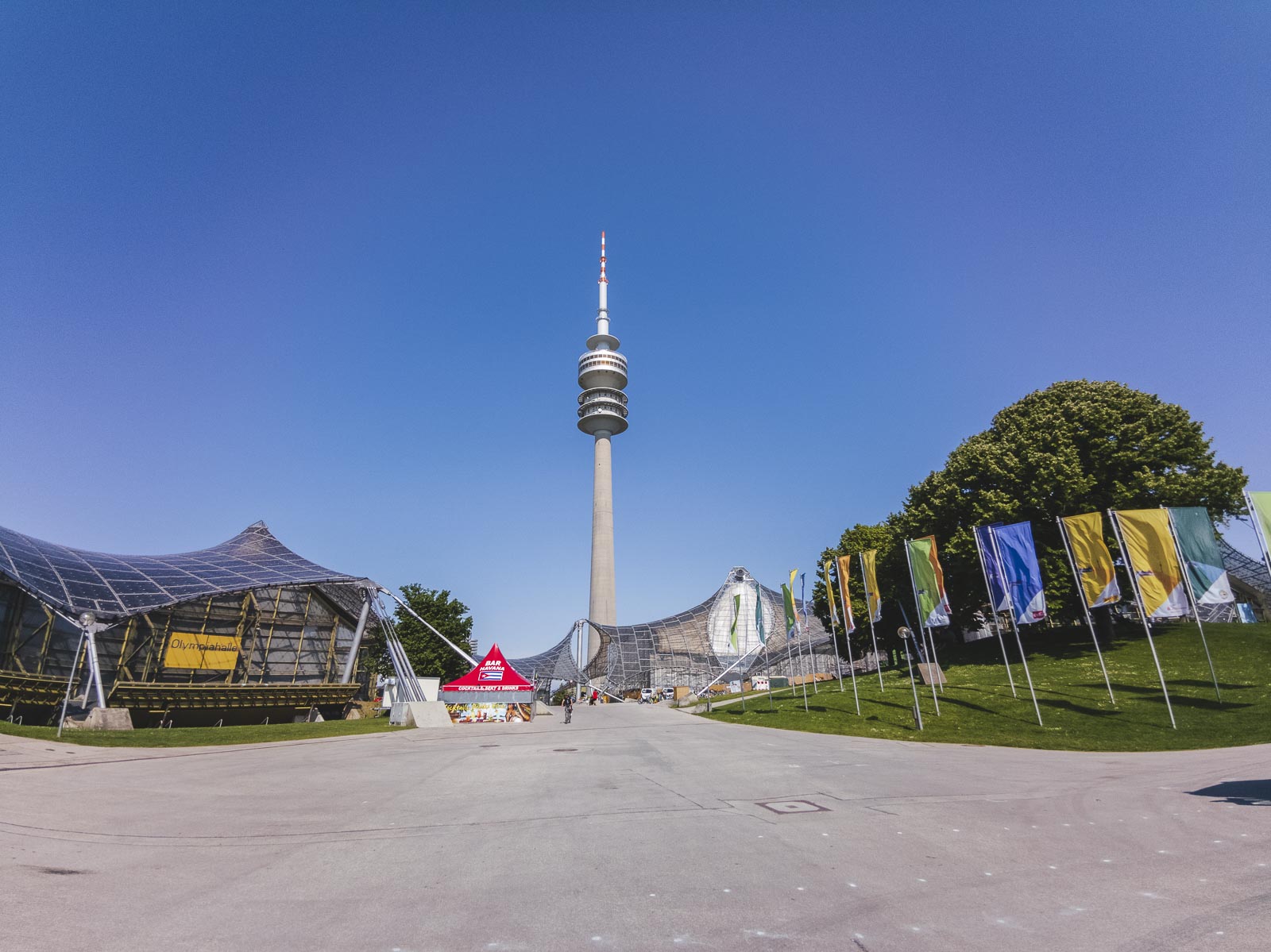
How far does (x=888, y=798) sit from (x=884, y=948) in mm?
6716

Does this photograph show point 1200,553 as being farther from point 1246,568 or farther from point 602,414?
point 602,414

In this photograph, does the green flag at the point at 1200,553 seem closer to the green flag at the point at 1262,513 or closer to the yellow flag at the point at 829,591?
the green flag at the point at 1262,513

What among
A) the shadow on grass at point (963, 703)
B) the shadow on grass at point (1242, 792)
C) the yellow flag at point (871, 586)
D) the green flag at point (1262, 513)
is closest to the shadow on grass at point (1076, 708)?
the shadow on grass at point (963, 703)

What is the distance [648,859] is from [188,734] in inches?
1119

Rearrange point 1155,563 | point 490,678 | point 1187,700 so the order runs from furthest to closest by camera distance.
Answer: point 490,678, point 1187,700, point 1155,563

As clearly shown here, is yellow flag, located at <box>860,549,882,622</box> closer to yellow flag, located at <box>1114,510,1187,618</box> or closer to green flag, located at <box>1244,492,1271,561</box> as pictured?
yellow flag, located at <box>1114,510,1187,618</box>

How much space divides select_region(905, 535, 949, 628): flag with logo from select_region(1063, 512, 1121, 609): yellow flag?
4.93 meters

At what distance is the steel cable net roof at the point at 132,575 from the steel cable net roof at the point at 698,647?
1972 inches

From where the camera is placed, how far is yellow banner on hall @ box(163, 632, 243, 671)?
40062 millimetres

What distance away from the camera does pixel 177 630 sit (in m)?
40.5

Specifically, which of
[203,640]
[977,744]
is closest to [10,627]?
[203,640]

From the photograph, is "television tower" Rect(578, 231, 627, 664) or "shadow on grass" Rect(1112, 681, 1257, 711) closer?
"shadow on grass" Rect(1112, 681, 1257, 711)

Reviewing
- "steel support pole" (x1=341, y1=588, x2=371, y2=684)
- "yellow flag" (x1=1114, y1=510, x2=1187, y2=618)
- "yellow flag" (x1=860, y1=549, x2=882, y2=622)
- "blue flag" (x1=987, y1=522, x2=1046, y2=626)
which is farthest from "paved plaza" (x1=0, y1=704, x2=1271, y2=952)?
"steel support pole" (x1=341, y1=588, x2=371, y2=684)

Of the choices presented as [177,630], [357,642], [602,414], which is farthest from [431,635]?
[602,414]
